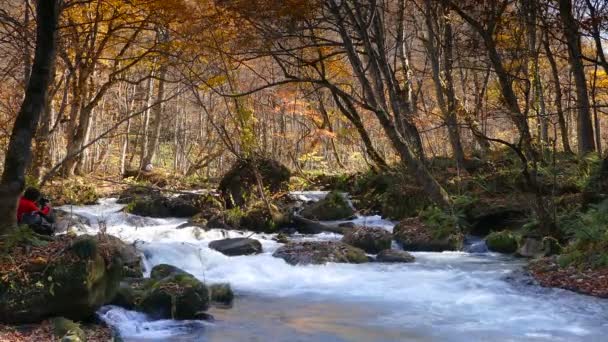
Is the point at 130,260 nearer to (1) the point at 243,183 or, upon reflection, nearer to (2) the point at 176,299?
(2) the point at 176,299

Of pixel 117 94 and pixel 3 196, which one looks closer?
pixel 3 196

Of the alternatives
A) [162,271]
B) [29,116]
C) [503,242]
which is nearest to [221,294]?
[162,271]

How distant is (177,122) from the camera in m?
35.6

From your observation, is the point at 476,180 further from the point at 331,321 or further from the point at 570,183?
the point at 331,321

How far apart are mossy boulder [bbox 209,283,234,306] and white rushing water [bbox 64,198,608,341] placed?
0.17 meters

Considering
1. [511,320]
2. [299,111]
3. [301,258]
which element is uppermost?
[299,111]

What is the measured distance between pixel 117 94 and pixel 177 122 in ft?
22.9

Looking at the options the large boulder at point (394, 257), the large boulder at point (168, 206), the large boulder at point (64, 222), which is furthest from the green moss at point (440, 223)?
the large boulder at point (64, 222)

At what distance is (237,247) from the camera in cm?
1139

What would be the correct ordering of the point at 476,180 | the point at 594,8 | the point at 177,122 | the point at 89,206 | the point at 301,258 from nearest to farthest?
the point at 594,8
the point at 301,258
the point at 476,180
the point at 89,206
the point at 177,122

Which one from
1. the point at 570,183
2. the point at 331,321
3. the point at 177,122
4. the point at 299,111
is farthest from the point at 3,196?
the point at 177,122

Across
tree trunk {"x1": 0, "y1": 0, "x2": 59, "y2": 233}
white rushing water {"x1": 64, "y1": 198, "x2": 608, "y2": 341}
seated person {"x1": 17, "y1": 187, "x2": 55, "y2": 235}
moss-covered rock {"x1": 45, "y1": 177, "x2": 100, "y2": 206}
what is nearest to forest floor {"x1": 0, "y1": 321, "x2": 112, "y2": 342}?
white rushing water {"x1": 64, "y1": 198, "x2": 608, "y2": 341}

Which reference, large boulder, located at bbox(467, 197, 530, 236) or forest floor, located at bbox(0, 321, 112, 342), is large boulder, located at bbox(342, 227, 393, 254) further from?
forest floor, located at bbox(0, 321, 112, 342)

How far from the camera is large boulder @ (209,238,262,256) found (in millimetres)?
11305
